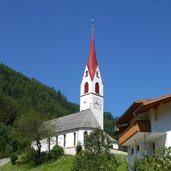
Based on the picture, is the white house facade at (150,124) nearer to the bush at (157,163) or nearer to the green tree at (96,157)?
the green tree at (96,157)

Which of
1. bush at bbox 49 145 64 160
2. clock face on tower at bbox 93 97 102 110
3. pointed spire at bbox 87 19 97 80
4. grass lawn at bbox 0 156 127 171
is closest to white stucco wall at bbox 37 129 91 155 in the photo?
bush at bbox 49 145 64 160

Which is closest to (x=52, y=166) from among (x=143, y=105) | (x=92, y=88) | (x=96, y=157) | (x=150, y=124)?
(x=96, y=157)

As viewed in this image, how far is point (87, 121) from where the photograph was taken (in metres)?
67.7

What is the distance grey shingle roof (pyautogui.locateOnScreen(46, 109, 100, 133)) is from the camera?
66625 millimetres

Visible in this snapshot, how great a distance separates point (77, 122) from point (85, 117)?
1.62m

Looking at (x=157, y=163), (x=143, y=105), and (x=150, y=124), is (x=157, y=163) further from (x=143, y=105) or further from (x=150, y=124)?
(x=150, y=124)

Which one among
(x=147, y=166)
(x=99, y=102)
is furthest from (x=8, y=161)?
(x=147, y=166)

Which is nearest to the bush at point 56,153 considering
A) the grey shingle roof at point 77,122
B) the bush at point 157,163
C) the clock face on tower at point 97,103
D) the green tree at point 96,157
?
the grey shingle roof at point 77,122

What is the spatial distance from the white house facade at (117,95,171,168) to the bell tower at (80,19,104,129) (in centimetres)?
4846

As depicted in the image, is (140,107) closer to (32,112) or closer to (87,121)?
(32,112)

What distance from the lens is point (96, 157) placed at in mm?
28484

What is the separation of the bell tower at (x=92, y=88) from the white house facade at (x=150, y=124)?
159ft

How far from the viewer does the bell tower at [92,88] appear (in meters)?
78.9

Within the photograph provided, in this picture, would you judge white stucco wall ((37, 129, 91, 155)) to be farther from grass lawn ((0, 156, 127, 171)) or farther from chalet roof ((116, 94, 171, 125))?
chalet roof ((116, 94, 171, 125))
